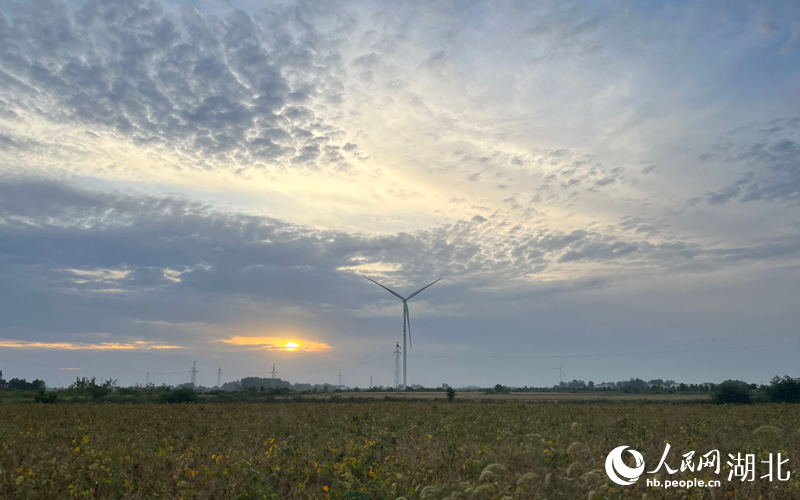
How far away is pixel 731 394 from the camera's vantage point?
8381cm

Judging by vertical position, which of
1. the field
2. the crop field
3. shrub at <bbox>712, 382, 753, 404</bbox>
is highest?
the crop field

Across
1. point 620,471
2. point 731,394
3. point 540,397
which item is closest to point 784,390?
point 731,394

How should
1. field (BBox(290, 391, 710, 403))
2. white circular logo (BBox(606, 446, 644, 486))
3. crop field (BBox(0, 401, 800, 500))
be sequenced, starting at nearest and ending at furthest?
crop field (BBox(0, 401, 800, 500)), white circular logo (BBox(606, 446, 644, 486)), field (BBox(290, 391, 710, 403))

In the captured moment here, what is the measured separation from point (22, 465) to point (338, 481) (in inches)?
327

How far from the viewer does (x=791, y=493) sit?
10102 mm

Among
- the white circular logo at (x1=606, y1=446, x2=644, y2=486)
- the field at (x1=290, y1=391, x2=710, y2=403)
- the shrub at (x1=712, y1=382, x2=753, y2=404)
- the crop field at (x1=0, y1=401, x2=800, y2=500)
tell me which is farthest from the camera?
the field at (x1=290, y1=391, x2=710, y2=403)

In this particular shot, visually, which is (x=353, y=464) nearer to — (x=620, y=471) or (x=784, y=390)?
(x=620, y=471)

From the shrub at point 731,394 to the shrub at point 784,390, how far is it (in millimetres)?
6178

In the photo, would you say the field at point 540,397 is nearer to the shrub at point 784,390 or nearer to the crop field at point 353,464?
the shrub at point 784,390

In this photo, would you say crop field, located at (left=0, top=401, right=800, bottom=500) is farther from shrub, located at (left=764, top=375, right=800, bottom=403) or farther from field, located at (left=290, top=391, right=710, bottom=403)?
shrub, located at (left=764, top=375, right=800, bottom=403)

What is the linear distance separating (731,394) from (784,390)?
13745 millimetres

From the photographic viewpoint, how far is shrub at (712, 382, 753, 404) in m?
82.3

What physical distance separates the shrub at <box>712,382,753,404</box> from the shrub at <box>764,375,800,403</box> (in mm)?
6178

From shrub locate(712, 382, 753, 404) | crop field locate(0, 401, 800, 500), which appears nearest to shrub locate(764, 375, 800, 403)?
shrub locate(712, 382, 753, 404)
